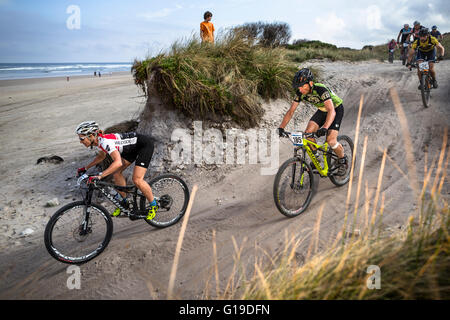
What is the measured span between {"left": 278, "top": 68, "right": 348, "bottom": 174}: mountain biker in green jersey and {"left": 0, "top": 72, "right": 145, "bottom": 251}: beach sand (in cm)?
559

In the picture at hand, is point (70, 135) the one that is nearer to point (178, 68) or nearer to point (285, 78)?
point (178, 68)

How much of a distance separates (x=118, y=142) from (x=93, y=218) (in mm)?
1273

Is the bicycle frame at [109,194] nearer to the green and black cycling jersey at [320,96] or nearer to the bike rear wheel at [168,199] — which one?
the bike rear wheel at [168,199]

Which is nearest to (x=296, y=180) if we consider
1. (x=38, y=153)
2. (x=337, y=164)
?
(x=337, y=164)

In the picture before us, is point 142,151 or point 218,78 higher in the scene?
point 218,78

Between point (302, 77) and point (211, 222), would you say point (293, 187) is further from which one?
point (302, 77)

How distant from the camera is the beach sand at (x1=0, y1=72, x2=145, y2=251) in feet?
20.6

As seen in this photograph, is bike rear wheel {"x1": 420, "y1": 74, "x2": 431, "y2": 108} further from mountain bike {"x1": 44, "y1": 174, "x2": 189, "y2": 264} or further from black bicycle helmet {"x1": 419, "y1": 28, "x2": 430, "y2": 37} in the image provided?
mountain bike {"x1": 44, "y1": 174, "x2": 189, "y2": 264}

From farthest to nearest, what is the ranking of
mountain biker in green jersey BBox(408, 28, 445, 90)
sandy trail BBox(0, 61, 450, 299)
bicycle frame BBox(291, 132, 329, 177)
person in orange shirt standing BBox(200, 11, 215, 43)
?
person in orange shirt standing BBox(200, 11, 215, 43) → mountain biker in green jersey BBox(408, 28, 445, 90) → bicycle frame BBox(291, 132, 329, 177) → sandy trail BBox(0, 61, 450, 299)

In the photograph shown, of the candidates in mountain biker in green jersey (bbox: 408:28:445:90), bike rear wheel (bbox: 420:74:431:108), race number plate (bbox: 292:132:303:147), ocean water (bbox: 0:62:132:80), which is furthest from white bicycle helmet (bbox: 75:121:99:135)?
ocean water (bbox: 0:62:132:80)

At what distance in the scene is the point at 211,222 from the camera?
5258 millimetres

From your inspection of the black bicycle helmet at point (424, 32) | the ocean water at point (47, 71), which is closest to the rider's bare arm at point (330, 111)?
the black bicycle helmet at point (424, 32)

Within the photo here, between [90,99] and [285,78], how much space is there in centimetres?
1663
